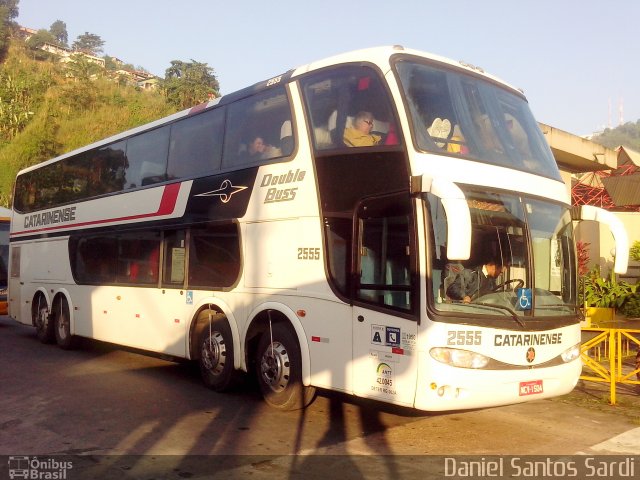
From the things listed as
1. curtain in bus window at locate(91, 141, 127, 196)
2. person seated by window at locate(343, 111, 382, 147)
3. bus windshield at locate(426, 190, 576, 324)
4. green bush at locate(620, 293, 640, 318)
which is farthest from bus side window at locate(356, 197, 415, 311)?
green bush at locate(620, 293, 640, 318)

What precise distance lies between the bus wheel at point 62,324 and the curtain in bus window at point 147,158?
377cm

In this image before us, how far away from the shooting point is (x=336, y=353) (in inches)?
289

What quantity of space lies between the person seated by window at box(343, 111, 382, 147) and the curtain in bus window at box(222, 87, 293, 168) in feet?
3.41

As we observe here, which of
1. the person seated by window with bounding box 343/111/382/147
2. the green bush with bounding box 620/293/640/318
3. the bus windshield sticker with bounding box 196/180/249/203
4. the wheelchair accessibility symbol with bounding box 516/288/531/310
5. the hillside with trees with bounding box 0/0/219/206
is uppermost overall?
the hillside with trees with bounding box 0/0/219/206

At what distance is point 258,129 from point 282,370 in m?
3.22

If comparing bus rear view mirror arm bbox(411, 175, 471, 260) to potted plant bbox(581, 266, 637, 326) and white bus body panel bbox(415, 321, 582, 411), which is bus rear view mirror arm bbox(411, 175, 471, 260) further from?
potted plant bbox(581, 266, 637, 326)

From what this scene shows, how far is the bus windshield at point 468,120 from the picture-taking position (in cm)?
705

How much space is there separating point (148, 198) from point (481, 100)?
5.94 m

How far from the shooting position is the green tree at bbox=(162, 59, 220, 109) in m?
57.4

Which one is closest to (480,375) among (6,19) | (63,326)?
(63,326)

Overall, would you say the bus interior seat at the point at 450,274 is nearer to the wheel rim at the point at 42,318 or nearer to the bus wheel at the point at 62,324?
the bus wheel at the point at 62,324

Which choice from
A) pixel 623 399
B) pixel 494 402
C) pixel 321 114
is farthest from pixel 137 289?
pixel 623 399

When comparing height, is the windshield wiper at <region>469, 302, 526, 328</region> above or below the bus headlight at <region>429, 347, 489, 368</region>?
above

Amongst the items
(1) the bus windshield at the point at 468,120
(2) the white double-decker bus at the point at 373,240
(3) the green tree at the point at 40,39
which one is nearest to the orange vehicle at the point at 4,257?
(2) the white double-decker bus at the point at 373,240
